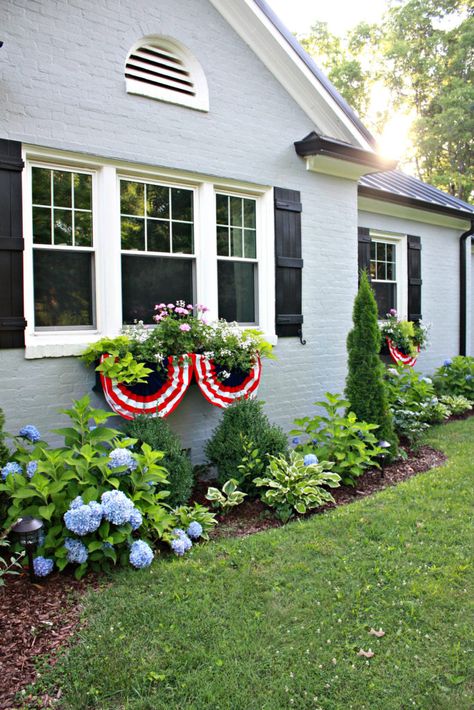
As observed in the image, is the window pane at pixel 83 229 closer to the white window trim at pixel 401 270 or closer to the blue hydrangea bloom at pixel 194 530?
the blue hydrangea bloom at pixel 194 530

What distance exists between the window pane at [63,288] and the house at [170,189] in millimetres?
12

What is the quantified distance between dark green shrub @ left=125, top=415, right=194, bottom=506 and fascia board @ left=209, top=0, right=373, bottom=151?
4.18 meters

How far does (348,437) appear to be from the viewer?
17.2 ft

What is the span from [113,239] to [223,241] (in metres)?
1.31

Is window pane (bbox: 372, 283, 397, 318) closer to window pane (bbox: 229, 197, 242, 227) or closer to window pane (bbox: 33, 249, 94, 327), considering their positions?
window pane (bbox: 229, 197, 242, 227)

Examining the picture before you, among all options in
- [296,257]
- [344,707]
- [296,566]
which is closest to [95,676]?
[344,707]

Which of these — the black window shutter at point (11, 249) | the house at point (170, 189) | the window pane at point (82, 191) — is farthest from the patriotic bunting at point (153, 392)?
the window pane at point (82, 191)

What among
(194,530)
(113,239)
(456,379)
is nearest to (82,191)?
(113,239)

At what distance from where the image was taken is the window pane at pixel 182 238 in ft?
17.7

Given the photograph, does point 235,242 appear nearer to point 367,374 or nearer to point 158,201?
point 158,201

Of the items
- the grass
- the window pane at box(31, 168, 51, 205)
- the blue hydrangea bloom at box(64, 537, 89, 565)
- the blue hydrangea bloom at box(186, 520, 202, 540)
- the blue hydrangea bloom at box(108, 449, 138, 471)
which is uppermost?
the window pane at box(31, 168, 51, 205)

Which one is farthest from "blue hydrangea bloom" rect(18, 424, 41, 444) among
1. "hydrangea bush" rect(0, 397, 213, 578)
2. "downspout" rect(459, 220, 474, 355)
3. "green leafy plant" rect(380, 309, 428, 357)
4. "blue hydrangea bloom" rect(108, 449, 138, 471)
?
"downspout" rect(459, 220, 474, 355)

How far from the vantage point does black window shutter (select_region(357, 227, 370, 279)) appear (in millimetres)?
8047

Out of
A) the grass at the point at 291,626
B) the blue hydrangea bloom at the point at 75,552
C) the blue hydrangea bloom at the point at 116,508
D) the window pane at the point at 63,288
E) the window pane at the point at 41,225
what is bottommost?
the grass at the point at 291,626
